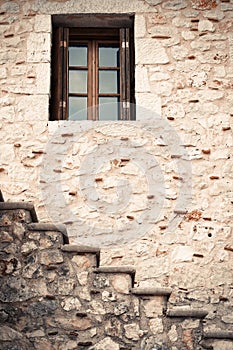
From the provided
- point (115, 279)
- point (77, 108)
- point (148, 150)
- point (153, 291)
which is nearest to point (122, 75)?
point (77, 108)

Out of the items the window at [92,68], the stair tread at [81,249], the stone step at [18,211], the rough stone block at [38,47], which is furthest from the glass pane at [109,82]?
the stair tread at [81,249]

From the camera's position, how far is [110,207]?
578 centimetres

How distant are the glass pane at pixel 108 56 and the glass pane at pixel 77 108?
44 centimetres

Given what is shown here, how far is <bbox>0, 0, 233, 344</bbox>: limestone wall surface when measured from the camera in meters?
5.65

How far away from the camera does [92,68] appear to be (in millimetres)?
6367

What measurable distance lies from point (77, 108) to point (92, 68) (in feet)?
1.48

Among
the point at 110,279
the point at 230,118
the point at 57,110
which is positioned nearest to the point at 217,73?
the point at 230,118

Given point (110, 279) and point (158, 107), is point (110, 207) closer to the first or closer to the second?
point (158, 107)

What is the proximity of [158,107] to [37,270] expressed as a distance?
7.55 ft

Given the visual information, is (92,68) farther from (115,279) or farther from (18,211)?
(115,279)

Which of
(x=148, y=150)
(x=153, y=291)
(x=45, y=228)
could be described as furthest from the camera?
(x=148, y=150)

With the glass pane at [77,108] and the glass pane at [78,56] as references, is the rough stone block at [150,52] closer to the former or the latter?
the glass pane at [78,56]

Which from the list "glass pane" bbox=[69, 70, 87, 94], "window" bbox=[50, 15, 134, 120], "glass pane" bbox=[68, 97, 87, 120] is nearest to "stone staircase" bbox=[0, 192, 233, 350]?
"glass pane" bbox=[68, 97, 87, 120]

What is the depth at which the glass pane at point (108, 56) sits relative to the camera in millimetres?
6422
